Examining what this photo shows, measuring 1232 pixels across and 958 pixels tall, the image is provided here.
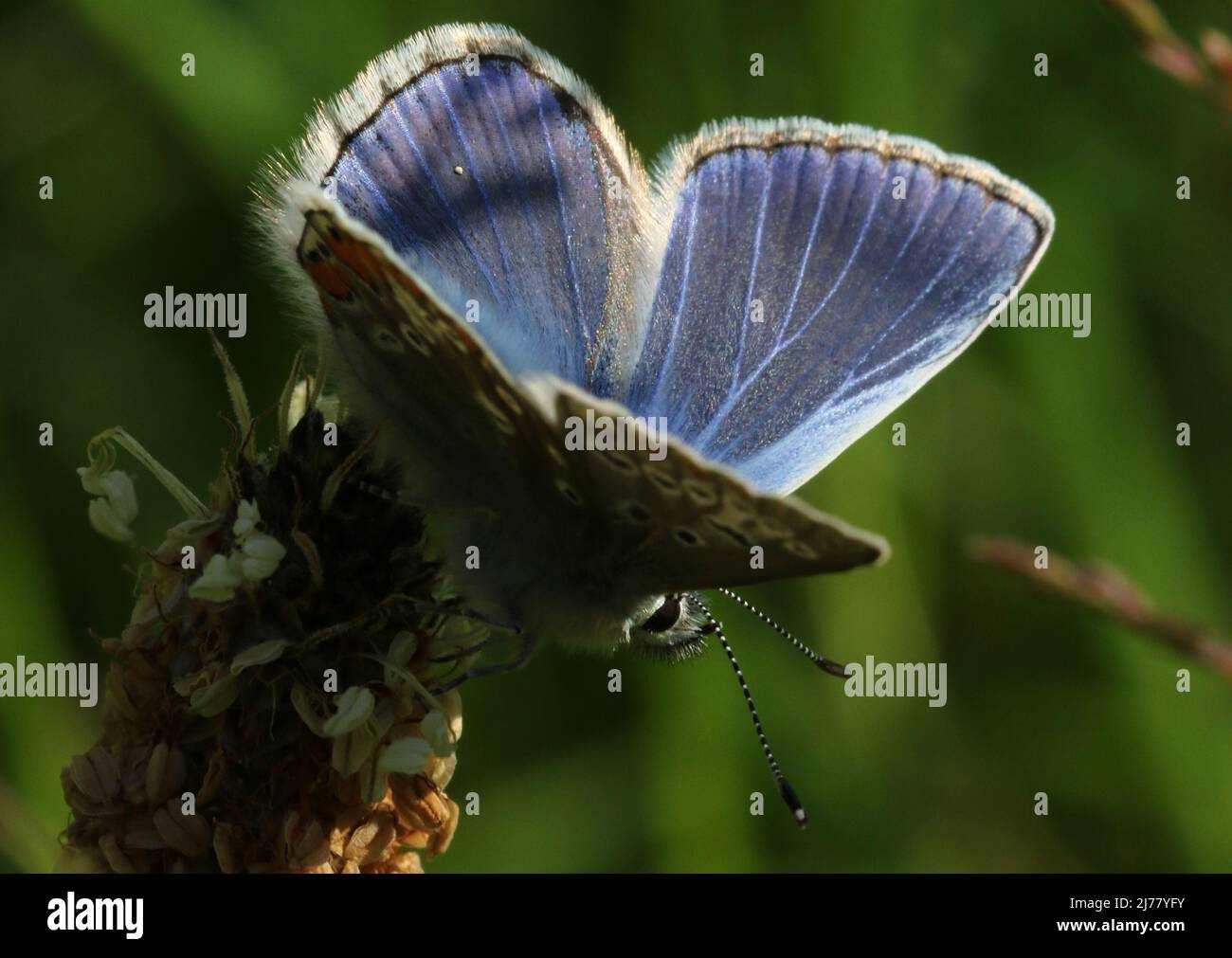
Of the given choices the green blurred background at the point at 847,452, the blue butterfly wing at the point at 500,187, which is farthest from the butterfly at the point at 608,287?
the green blurred background at the point at 847,452

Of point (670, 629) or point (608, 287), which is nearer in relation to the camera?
point (670, 629)

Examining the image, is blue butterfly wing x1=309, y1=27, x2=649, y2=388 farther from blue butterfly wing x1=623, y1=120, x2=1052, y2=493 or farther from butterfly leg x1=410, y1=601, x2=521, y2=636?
butterfly leg x1=410, y1=601, x2=521, y2=636

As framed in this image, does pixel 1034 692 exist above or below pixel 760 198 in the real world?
below

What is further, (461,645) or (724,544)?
(461,645)

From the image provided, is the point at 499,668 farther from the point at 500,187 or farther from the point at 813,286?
the point at 813,286

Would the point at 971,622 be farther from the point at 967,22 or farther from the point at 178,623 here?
the point at 178,623

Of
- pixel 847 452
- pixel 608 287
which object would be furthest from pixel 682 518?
pixel 847 452

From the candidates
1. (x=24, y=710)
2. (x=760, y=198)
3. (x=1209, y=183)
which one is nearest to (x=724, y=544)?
(x=760, y=198)
